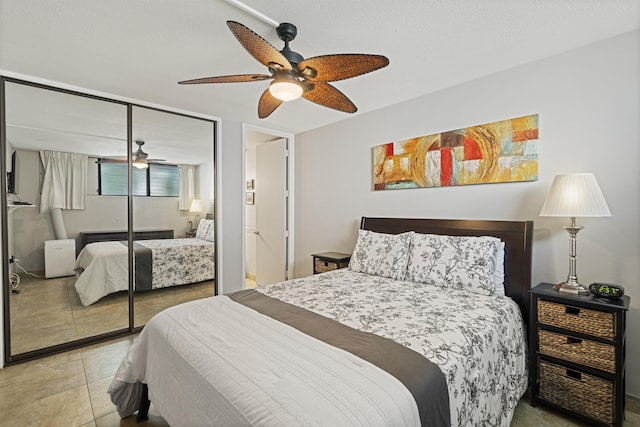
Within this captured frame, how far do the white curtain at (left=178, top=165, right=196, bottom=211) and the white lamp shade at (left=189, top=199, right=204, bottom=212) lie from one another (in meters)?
0.03

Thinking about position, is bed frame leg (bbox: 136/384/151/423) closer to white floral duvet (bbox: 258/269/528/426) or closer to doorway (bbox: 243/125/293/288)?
white floral duvet (bbox: 258/269/528/426)

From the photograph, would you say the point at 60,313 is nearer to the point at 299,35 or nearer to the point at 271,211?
the point at 271,211

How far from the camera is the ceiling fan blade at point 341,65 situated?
5.29ft

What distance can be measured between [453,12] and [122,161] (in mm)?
3169

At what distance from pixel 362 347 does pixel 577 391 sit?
5.11ft

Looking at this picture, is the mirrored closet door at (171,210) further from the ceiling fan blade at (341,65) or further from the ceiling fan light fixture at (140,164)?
the ceiling fan blade at (341,65)

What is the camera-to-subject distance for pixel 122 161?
10.3 feet

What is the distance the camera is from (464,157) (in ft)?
9.18

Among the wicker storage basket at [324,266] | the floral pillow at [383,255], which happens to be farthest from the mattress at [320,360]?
the wicker storage basket at [324,266]

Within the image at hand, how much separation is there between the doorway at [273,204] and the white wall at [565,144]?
173cm

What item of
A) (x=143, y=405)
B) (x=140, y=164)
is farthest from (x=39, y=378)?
(x=140, y=164)

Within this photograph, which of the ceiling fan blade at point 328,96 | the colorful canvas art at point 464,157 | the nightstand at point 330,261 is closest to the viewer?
the ceiling fan blade at point 328,96

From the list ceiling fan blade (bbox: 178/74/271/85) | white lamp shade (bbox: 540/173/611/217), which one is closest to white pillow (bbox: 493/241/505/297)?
white lamp shade (bbox: 540/173/611/217)

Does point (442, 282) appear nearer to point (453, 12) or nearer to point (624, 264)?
point (624, 264)
